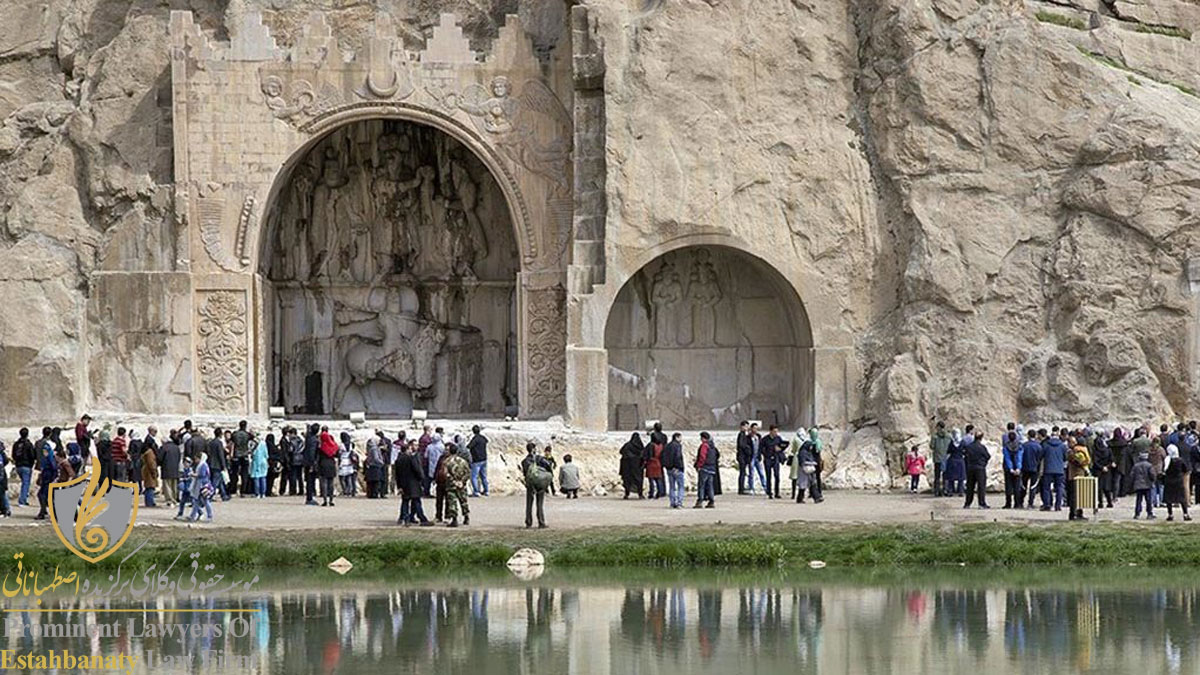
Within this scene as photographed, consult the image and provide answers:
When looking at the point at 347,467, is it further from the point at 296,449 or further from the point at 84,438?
the point at 84,438

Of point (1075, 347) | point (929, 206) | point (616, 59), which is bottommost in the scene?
point (1075, 347)

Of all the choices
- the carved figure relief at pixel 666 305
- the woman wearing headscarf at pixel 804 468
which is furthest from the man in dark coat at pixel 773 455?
the carved figure relief at pixel 666 305

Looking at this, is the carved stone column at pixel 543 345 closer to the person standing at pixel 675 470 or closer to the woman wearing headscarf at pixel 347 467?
the woman wearing headscarf at pixel 347 467

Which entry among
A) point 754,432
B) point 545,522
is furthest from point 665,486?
point 545,522

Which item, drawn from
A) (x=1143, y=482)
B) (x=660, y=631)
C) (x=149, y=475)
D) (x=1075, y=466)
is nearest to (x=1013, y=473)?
(x=1075, y=466)

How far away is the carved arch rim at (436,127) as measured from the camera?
38062 millimetres

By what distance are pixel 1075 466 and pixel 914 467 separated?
4.90 meters

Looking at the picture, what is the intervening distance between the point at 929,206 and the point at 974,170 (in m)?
0.96

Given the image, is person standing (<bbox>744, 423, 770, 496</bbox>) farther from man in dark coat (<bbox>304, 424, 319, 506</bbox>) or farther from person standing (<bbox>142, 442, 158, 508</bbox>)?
Answer: person standing (<bbox>142, 442, 158, 508</bbox>)

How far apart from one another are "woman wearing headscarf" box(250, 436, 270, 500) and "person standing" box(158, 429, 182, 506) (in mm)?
1644

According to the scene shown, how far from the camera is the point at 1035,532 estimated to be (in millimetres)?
27000

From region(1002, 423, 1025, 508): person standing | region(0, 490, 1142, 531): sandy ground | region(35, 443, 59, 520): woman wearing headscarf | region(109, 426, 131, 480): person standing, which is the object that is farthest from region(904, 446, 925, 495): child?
region(35, 443, 59, 520): woman wearing headscarf

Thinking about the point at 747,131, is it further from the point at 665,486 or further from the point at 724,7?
the point at 665,486

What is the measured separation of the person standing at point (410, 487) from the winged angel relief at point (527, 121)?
1044 cm
